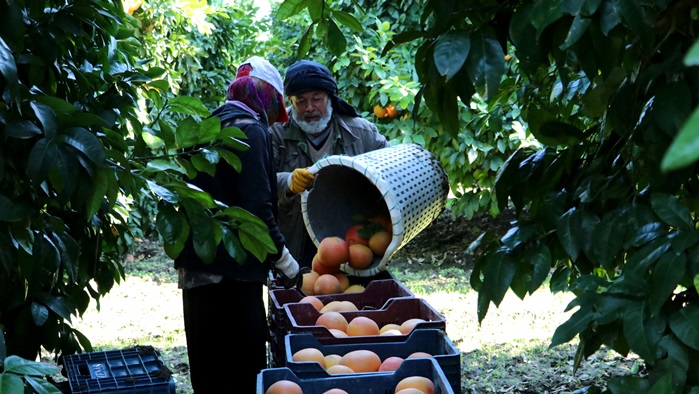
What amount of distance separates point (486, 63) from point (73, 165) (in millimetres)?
742

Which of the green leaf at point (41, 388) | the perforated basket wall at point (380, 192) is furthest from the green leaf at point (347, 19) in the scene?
the perforated basket wall at point (380, 192)

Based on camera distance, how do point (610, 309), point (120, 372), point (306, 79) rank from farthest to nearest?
1. point (306, 79)
2. point (120, 372)
3. point (610, 309)

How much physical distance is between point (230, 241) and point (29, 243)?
1.44ft

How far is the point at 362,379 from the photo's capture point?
227cm

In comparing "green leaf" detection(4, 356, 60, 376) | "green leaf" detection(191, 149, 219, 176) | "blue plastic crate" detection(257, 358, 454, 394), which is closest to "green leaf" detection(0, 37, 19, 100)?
"green leaf" detection(4, 356, 60, 376)

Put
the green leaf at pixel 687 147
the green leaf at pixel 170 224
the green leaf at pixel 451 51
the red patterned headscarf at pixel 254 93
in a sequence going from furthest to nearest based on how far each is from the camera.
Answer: the red patterned headscarf at pixel 254 93 → the green leaf at pixel 170 224 → the green leaf at pixel 451 51 → the green leaf at pixel 687 147

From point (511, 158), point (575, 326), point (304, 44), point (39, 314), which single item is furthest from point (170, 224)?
point (575, 326)

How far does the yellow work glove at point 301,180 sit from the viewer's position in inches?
141

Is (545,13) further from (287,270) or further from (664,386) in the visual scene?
(287,270)

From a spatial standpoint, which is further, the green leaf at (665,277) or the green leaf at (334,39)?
the green leaf at (334,39)

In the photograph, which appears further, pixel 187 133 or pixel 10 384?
pixel 187 133

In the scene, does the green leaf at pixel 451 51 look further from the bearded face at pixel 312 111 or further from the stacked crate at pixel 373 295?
the bearded face at pixel 312 111

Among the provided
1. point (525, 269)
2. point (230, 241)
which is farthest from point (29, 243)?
point (525, 269)

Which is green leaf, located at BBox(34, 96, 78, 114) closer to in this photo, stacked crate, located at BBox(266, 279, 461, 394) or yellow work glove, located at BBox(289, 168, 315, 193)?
stacked crate, located at BBox(266, 279, 461, 394)
